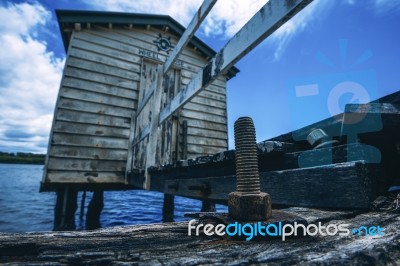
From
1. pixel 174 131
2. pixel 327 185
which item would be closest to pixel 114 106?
pixel 174 131

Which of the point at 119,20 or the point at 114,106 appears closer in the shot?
the point at 114,106

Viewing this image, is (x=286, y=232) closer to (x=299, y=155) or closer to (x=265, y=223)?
(x=265, y=223)

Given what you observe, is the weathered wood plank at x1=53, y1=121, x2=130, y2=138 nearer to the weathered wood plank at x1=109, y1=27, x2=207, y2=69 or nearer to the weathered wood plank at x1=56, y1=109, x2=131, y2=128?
the weathered wood plank at x1=56, y1=109, x2=131, y2=128

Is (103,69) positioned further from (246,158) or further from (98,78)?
(246,158)

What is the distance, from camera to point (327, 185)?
1236mm

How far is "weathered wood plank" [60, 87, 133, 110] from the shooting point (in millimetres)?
6766

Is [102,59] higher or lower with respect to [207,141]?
higher

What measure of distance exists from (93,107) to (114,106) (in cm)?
65

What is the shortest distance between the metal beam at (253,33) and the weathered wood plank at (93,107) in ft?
18.0

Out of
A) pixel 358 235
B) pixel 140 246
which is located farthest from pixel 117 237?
pixel 358 235

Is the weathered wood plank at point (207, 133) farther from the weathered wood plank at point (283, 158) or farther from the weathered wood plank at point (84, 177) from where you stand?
the weathered wood plank at point (283, 158)

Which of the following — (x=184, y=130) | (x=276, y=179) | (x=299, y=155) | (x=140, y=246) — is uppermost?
(x=184, y=130)

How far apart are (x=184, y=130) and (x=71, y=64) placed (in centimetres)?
427

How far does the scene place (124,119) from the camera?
7.51 meters
